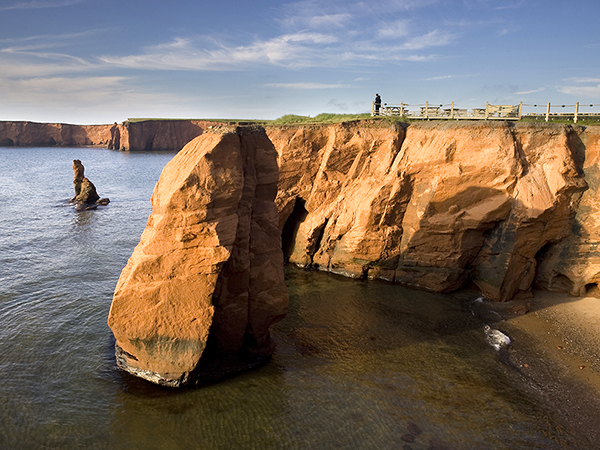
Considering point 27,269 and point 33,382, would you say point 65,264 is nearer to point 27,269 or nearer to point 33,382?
point 27,269

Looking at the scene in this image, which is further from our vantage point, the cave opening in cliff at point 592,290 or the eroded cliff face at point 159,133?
the eroded cliff face at point 159,133

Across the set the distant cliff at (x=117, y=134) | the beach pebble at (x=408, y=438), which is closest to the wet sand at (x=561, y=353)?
the beach pebble at (x=408, y=438)

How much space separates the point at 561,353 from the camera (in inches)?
588

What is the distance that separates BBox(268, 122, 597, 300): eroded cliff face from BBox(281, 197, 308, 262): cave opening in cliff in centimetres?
19

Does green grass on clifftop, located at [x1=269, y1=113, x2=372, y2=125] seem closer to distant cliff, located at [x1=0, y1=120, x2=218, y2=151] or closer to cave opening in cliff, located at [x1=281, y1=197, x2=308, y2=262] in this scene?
cave opening in cliff, located at [x1=281, y1=197, x2=308, y2=262]

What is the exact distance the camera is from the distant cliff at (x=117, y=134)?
120062mm

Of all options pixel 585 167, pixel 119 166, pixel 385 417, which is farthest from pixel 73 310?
pixel 119 166

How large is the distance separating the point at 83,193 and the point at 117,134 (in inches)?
3854

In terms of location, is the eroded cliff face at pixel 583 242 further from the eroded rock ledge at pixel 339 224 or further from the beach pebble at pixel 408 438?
the beach pebble at pixel 408 438

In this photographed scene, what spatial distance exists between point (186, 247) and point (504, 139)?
1520cm

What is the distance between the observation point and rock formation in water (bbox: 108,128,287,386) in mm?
11445

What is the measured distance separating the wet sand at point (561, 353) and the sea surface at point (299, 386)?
0.60m

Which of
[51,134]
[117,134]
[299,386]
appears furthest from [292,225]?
[51,134]

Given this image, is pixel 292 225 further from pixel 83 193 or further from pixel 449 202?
pixel 83 193
